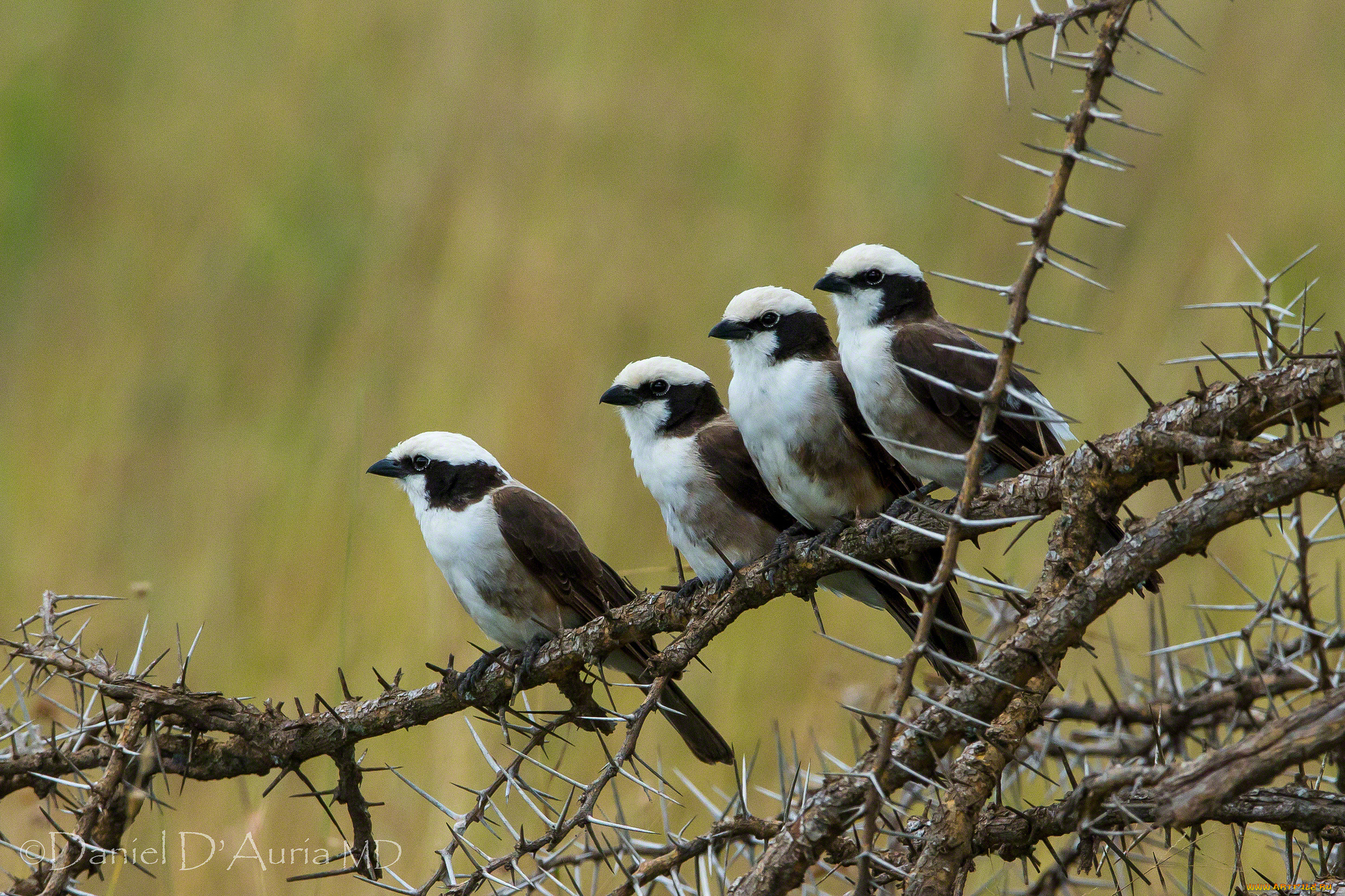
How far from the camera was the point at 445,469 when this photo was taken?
4535 mm

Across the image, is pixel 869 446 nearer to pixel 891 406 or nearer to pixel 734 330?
pixel 891 406

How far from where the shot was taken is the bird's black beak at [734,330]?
13.2ft

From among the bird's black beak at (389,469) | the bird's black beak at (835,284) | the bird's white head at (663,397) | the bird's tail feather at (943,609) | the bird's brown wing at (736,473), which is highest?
the bird's black beak at (389,469)

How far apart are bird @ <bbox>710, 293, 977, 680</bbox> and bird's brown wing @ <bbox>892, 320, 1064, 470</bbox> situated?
0.23 m

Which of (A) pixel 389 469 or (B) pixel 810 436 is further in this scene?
(A) pixel 389 469

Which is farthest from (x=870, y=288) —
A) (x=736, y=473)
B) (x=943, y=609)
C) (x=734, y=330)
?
(x=943, y=609)

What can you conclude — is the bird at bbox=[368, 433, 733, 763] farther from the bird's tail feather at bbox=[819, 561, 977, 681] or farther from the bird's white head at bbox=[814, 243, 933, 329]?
the bird's white head at bbox=[814, 243, 933, 329]

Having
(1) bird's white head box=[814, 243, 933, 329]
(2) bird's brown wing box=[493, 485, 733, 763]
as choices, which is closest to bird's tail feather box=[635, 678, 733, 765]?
(2) bird's brown wing box=[493, 485, 733, 763]

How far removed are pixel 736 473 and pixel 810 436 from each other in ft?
1.62

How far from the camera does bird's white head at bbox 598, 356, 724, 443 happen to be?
13.9ft

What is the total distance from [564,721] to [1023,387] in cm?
169

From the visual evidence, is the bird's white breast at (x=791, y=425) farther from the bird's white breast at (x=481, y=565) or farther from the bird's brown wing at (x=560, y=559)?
the bird's white breast at (x=481, y=565)

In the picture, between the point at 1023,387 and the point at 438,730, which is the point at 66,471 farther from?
the point at 1023,387

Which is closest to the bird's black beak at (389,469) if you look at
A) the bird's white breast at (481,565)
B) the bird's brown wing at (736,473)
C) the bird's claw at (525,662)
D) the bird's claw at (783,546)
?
the bird's white breast at (481,565)
